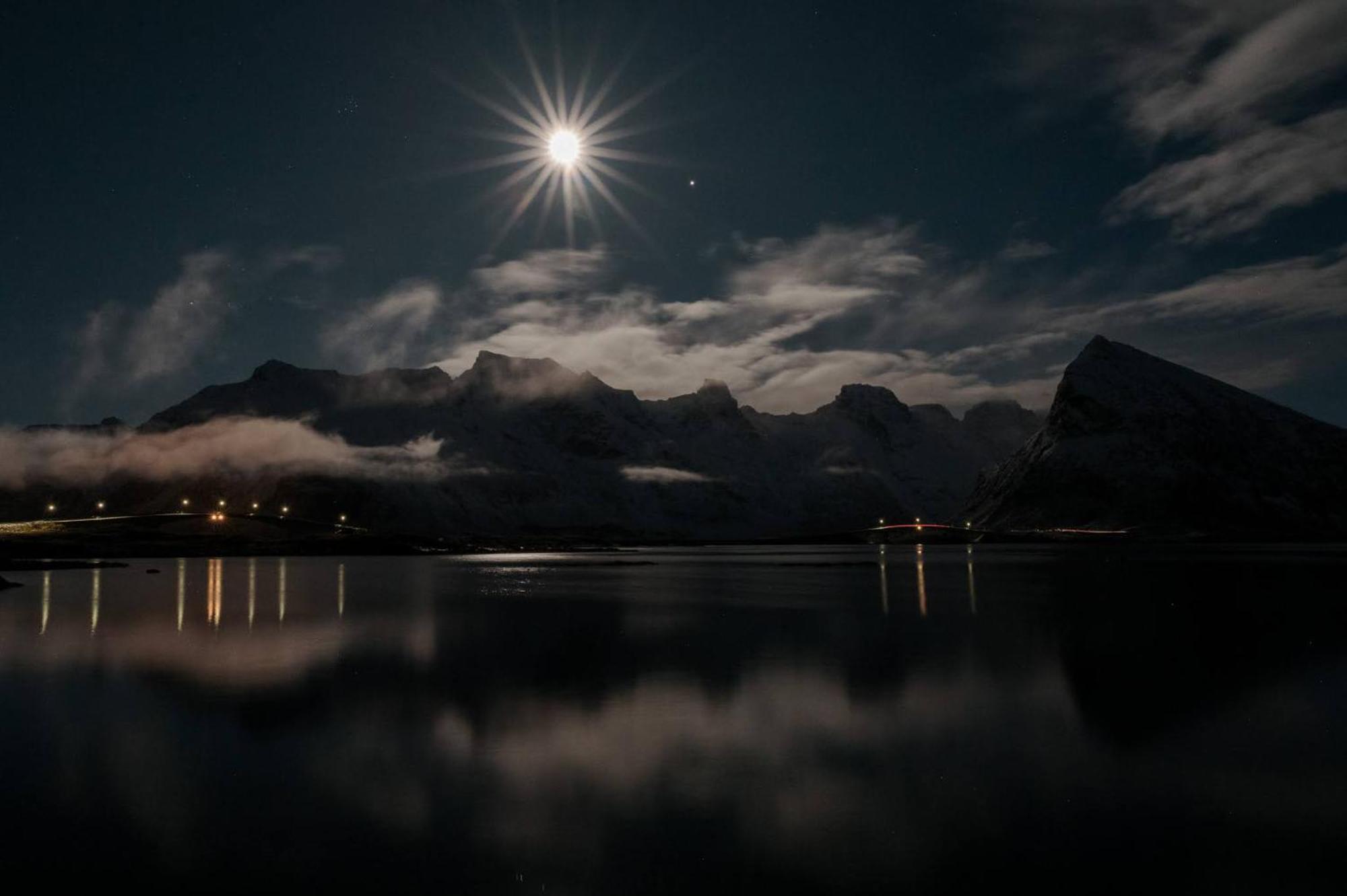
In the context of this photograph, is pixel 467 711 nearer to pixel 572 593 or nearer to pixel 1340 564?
pixel 572 593

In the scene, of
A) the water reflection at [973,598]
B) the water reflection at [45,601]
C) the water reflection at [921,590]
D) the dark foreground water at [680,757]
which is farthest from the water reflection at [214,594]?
the water reflection at [973,598]

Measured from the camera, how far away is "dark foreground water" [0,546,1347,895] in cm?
1473

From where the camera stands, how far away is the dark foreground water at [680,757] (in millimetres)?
14734

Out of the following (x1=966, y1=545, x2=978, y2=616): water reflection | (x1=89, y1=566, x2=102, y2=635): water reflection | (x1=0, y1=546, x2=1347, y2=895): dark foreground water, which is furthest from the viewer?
(x1=966, y1=545, x2=978, y2=616): water reflection

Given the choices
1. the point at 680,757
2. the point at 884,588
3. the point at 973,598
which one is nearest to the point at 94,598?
the point at 884,588

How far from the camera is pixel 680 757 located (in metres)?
21.8

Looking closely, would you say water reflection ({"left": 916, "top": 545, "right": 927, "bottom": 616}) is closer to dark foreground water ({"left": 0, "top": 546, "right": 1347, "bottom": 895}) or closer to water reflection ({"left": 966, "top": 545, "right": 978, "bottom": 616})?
water reflection ({"left": 966, "top": 545, "right": 978, "bottom": 616})

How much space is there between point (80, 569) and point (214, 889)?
144795 mm

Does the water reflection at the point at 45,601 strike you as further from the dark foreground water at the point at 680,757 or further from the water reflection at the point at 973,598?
the water reflection at the point at 973,598

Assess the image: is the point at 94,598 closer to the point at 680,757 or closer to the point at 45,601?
the point at 45,601

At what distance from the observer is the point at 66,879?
1420cm

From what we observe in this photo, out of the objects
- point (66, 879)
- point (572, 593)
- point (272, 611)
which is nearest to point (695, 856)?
point (66, 879)

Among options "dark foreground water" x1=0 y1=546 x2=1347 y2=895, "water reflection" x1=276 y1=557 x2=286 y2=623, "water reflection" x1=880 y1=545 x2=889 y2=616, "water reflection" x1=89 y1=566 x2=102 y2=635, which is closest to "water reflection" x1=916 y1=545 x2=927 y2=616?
"water reflection" x1=880 y1=545 x2=889 y2=616

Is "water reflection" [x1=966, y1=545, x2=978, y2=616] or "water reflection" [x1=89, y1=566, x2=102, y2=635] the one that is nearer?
"water reflection" [x1=89, y1=566, x2=102, y2=635]
